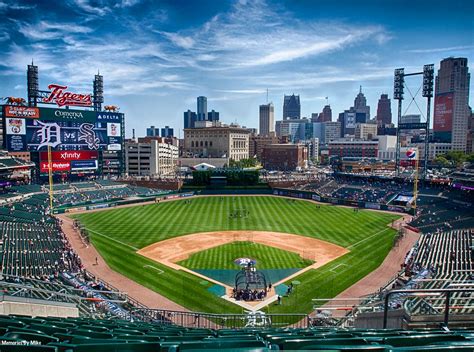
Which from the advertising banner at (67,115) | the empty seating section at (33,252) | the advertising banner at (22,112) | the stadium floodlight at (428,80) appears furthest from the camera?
the stadium floodlight at (428,80)

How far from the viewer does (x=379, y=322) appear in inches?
488

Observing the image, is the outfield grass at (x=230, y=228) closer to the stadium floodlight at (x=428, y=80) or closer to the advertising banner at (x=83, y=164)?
the advertising banner at (x=83, y=164)

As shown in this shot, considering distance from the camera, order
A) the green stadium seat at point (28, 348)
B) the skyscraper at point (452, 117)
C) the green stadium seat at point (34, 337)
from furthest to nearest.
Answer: the skyscraper at point (452, 117) < the green stadium seat at point (34, 337) < the green stadium seat at point (28, 348)

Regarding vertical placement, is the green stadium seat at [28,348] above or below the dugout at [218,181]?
above

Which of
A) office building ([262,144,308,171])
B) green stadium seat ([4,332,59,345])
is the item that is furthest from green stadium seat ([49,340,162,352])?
office building ([262,144,308,171])

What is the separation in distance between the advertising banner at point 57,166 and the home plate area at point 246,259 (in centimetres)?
4171

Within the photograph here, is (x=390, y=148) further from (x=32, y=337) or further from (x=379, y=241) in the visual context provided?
(x=32, y=337)

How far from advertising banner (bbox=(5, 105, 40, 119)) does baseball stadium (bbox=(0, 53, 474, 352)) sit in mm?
272

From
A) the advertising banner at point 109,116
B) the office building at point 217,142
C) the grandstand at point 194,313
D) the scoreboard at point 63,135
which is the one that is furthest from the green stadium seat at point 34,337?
the office building at point 217,142

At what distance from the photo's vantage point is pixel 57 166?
73188 mm

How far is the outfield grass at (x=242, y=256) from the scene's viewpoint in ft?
113

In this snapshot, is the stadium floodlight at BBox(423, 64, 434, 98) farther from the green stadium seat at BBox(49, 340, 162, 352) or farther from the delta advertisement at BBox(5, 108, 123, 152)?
the green stadium seat at BBox(49, 340, 162, 352)

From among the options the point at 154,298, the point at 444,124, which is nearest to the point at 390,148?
the point at 444,124

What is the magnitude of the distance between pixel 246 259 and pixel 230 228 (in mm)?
14678
